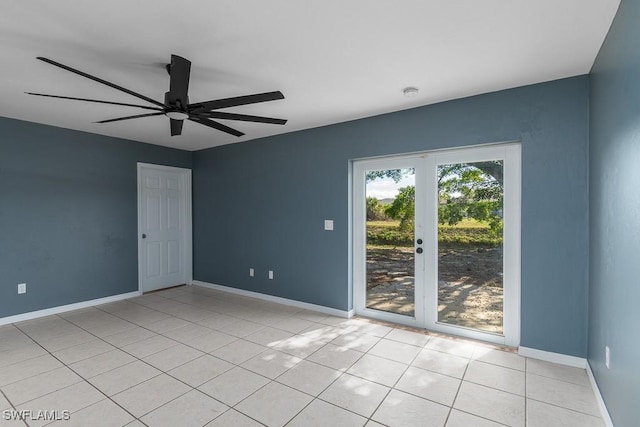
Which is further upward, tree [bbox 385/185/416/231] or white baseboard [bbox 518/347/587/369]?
tree [bbox 385/185/416/231]

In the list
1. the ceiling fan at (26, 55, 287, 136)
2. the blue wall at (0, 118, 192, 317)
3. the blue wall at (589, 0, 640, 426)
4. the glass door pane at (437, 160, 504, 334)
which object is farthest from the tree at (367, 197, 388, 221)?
the blue wall at (0, 118, 192, 317)

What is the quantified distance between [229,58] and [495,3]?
1699 mm

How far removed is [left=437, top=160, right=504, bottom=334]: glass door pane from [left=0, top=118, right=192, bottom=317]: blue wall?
4.36 m

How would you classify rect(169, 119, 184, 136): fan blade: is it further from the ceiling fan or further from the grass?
the grass

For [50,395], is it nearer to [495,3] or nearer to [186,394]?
[186,394]

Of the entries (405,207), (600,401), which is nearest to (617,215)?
(600,401)

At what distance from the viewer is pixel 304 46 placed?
84.4 inches

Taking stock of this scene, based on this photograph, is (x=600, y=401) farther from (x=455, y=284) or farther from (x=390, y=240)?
(x=390, y=240)

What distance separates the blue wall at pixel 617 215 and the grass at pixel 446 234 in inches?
33.9

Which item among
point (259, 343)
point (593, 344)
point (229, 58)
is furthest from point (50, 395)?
point (593, 344)

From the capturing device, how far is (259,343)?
3.10m

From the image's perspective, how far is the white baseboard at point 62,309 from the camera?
367 cm

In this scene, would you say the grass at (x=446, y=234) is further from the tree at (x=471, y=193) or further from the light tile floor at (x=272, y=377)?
the light tile floor at (x=272, y=377)

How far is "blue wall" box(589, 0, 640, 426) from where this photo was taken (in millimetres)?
1498
